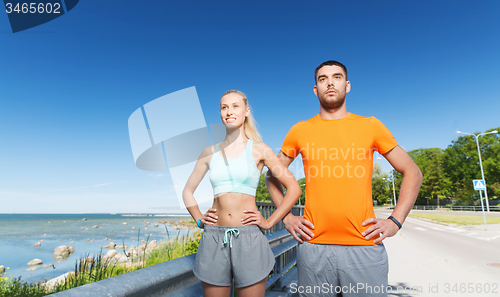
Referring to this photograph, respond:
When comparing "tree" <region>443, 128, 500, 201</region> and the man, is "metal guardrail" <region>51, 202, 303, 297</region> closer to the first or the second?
the man

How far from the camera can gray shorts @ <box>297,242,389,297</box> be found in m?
1.70

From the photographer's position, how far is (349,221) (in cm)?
178

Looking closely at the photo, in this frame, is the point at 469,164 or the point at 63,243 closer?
the point at 63,243

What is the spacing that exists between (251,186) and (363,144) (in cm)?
79

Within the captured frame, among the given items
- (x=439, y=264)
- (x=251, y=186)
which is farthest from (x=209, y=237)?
(x=439, y=264)

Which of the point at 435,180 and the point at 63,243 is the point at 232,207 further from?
the point at 435,180

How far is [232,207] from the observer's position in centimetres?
179

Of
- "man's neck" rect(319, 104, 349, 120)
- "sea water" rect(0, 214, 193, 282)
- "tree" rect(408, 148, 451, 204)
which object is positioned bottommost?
"sea water" rect(0, 214, 193, 282)

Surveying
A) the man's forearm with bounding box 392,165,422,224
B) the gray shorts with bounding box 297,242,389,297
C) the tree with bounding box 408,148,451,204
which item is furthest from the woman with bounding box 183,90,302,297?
the tree with bounding box 408,148,451,204

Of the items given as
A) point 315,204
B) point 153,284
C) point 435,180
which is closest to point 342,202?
point 315,204

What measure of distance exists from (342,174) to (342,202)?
18cm

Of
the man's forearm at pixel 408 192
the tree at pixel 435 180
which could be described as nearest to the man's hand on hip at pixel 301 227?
the man's forearm at pixel 408 192

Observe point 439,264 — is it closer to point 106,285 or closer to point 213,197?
point 213,197

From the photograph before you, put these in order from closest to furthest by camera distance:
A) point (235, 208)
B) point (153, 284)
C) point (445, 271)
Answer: point (153, 284)
point (235, 208)
point (445, 271)
